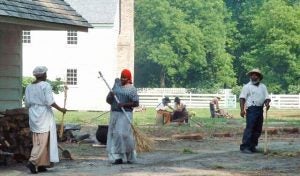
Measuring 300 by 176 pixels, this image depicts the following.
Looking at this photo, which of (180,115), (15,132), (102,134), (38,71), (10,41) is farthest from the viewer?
(180,115)

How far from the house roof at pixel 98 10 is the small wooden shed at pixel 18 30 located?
36157mm

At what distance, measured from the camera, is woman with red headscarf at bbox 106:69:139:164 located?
1595 centimetres

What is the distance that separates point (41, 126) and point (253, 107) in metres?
6.06

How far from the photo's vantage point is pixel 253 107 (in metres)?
18.4

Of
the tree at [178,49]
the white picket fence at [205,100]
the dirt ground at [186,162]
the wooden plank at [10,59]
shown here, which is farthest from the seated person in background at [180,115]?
the tree at [178,49]

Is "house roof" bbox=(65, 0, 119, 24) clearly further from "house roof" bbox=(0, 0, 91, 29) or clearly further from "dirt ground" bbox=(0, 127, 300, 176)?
"house roof" bbox=(0, 0, 91, 29)

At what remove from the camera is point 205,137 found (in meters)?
24.9

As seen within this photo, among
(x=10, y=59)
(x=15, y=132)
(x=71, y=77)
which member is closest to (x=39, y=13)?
(x=10, y=59)

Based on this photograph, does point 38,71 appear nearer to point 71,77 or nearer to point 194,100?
point 71,77

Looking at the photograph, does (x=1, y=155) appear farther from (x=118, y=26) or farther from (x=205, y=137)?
(x=118, y=26)

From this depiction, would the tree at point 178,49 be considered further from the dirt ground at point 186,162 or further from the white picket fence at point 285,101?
the dirt ground at point 186,162

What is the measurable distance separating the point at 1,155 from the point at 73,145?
18.7ft

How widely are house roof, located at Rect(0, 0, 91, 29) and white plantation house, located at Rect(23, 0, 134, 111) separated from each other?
35661mm

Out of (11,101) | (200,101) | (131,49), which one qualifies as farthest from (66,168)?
(200,101)
